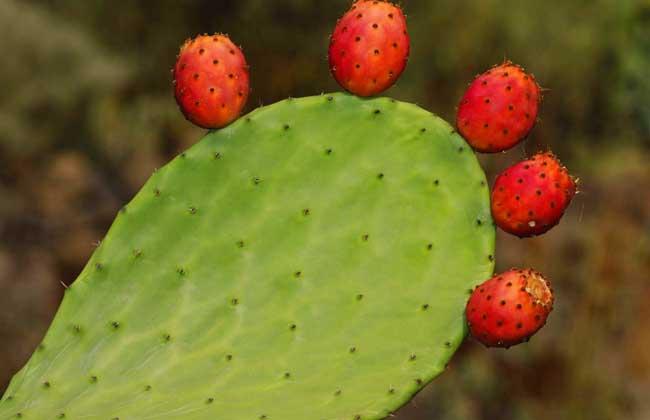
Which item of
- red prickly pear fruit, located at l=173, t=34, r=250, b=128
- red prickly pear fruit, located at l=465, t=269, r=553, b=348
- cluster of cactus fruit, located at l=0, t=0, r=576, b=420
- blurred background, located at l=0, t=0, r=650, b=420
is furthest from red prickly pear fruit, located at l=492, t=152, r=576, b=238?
blurred background, located at l=0, t=0, r=650, b=420

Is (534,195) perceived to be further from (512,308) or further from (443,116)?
(443,116)

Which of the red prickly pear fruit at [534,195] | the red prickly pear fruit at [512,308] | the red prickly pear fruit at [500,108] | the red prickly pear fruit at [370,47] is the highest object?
the red prickly pear fruit at [370,47]

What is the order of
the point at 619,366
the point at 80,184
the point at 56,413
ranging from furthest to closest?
the point at 80,184 → the point at 619,366 → the point at 56,413

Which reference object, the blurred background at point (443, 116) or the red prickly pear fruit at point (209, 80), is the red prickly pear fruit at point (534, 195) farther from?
the blurred background at point (443, 116)

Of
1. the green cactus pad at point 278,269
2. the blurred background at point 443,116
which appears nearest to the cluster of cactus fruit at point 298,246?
the green cactus pad at point 278,269

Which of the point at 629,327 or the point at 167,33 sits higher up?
the point at 167,33

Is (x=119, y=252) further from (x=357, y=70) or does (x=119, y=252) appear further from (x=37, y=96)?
(x=37, y=96)

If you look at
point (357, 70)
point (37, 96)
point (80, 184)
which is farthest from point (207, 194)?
point (37, 96)
